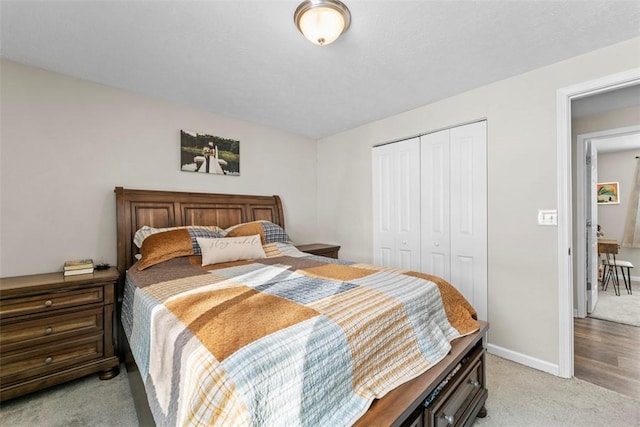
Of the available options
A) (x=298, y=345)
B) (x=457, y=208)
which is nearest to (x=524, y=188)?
(x=457, y=208)

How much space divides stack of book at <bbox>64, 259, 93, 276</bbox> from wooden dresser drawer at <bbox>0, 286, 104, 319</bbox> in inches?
8.8

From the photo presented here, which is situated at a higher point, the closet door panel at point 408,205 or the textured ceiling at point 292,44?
the textured ceiling at point 292,44

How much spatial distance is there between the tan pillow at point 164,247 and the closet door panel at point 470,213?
2506mm

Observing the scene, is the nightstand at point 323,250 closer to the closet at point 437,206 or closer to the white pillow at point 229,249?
the closet at point 437,206

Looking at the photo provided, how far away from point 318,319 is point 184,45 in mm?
1987

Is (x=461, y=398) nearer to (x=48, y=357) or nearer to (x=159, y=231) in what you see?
(x=159, y=231)

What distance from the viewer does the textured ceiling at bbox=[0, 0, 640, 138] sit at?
1574mm

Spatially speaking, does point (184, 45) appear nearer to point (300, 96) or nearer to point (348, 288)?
point (300, 96)

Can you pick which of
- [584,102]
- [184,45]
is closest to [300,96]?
[184,45]

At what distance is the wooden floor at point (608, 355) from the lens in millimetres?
2008

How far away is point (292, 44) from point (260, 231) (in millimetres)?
1719

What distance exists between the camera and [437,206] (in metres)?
2.85

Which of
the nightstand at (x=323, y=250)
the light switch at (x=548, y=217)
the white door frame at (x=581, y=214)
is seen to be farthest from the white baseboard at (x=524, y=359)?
the nightstand at (x=323, y=250)

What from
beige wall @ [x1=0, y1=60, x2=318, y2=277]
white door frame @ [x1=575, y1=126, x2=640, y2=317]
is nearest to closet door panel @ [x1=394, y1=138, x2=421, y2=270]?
white door frame @ [x1=575, y1=126, x2=640, y2=317]
